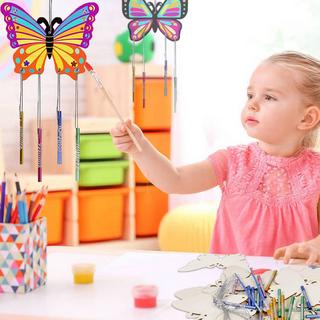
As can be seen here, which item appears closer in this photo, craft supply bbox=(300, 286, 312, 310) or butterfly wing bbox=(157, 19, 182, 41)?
craft supply bbox=(300, 286, 312, 310)

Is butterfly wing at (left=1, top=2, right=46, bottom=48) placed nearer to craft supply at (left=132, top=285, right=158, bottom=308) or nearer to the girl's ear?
craft supply at (left=132, top=285, right=158, bottom=308)

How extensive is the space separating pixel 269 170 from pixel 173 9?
538 mm

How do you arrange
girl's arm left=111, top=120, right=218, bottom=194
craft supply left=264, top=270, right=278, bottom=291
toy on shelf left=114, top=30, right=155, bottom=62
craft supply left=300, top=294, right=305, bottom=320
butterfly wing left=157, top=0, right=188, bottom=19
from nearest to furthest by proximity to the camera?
craft supply left=300, top=294, right=305, bottom=320
craft supply left=264, top=270, right=278, bottom=291
butterfly wing left=157, top=0, right=188, bottom=19
girl's arm left=111, top=120, right=218, bottom=194
toy on shelf left=114, top=30, right=155, bottom=62

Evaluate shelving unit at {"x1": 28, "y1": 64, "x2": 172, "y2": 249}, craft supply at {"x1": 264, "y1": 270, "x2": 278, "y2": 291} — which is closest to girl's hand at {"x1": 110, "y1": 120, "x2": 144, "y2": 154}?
craft supply at {"x1": 264, "y1": 270, "x2": 278, "y2": 291}

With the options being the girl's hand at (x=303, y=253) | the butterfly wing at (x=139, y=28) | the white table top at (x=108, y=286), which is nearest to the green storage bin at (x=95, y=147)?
the white table top at (x=108, y=286)

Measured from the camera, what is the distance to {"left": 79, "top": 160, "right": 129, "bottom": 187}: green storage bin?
4383 millimetres

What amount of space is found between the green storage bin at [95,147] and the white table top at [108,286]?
8.90ft

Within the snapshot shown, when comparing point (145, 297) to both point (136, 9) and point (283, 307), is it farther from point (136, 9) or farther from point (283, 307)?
point (136, 9)

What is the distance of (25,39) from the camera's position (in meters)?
1.35

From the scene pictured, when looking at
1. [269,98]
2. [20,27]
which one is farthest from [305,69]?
[20,27]

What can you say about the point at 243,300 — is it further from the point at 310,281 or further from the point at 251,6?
the point at 251,6

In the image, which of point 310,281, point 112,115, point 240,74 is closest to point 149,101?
point 112,115

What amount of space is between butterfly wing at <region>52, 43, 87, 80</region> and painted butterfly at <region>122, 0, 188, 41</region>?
170 mm

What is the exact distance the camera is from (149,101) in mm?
4582
